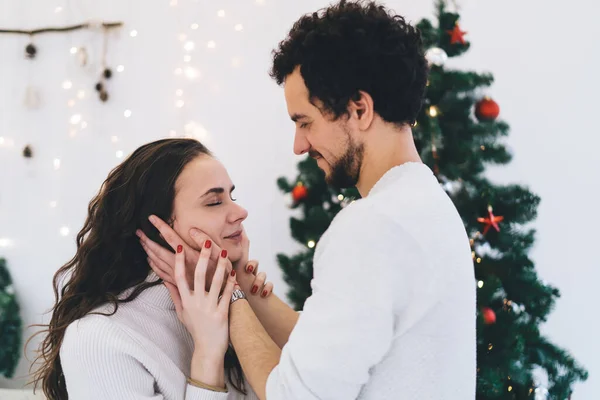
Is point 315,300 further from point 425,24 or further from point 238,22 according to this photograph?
point 238,22

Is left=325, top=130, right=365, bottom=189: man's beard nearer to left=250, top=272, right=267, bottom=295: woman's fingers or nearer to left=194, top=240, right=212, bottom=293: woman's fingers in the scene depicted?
left=194, top=240, right=212, bottom=293: woman's fingers

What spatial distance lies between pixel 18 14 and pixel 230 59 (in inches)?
46.6

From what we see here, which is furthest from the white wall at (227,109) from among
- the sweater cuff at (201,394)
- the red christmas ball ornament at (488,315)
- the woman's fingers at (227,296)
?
the sweater cuff at (201,394)

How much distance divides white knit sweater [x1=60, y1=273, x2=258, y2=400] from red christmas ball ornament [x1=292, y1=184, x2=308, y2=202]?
0.89 m

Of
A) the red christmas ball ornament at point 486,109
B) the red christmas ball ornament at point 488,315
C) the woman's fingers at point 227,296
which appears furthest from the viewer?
the red christmas ball ornament at point 486,109

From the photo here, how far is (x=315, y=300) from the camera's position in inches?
37.4

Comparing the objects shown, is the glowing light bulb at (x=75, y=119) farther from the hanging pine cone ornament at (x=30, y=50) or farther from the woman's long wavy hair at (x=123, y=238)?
Answer: the woman's long wavy hair at (x=123, y=238)

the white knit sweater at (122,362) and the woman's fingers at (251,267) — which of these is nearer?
the white knit sweater at (122,362)

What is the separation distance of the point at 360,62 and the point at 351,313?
51 cm

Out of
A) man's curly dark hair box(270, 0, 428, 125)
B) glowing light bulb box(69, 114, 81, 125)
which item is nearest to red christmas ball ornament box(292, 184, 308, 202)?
man's curly dark hair box(270, 0, 428, 125)

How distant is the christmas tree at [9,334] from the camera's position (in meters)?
2.70

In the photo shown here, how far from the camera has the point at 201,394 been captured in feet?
3.90

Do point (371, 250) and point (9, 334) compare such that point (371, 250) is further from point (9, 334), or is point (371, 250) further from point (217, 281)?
point (9, 334)

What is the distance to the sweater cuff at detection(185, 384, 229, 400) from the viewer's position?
119 centimetres
